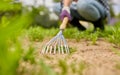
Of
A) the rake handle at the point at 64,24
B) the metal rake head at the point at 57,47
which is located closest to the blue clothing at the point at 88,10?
the rake handle at the point at 64,24

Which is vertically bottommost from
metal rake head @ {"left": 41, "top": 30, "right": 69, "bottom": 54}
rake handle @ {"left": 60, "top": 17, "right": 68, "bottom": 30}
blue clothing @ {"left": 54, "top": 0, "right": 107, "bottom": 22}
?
blue clothing @ {"left": 54, "top": 0, "right": 107, "bottom": 22}

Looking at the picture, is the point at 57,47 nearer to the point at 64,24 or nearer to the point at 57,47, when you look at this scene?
the point at 57,47

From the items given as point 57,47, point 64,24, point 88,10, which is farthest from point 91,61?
point 88,10


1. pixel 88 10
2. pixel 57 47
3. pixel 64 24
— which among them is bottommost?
pixel 88 10

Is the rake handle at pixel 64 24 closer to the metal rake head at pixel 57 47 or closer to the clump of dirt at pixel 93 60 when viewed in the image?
the metal rake head at pixel 57 47

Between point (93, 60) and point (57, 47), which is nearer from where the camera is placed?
point (93, 60)

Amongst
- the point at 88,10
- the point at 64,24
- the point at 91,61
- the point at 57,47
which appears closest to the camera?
the point at 91,61

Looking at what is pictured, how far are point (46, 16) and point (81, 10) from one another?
11216mm

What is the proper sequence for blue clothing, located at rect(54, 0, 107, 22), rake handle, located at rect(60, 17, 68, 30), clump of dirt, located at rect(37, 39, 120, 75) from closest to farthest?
1. clump of dirt, located at rect(37, 39, 120, 75)
2. rake handle, located at rect(60, 17, 68, 30)
3. blue clothing, located at rect(54, 0, 107, 22)

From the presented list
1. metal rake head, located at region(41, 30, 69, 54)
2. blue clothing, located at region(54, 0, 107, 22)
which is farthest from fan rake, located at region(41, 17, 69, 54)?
blue clothing, located at region(54, 0, 107, 22)

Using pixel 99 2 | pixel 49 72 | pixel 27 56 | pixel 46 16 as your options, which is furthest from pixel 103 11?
pixel 46 16

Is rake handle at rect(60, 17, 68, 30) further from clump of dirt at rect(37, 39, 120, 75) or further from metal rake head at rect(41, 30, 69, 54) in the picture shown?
clump of dirt at rect(37, 39, 120, 75)

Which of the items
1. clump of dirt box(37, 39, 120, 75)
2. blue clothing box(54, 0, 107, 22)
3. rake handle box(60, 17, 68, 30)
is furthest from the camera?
blue clothing box(54, 0, 107, 22)

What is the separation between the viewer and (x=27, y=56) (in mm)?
1615
